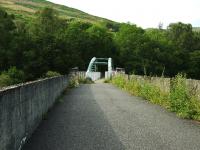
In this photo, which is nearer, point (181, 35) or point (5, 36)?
point (5, 36)

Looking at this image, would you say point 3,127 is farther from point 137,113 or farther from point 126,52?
point 126,52

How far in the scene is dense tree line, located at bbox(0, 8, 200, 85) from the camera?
8556 centimetres

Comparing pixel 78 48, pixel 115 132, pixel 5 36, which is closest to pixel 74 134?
pixel 115 132

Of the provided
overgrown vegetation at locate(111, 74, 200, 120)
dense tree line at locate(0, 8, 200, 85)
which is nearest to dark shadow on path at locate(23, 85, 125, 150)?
overgrown vegetation at locate(111, 74, 200, 120)

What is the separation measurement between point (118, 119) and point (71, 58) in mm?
76334

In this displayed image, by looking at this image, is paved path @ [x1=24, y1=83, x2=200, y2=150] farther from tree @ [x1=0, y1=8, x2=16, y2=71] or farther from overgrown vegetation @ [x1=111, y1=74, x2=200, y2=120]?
tree @ [x1=0, y1=8, x2=16, y2=71]

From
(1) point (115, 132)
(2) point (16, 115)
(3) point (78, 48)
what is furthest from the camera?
(3) point (78, 48)

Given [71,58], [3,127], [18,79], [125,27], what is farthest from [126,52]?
[3,127]

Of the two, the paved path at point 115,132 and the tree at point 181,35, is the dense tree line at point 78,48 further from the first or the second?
the paved path at point 115,132

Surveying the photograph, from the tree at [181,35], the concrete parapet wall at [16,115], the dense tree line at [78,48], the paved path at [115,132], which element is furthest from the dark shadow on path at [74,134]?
the tree at [181,35]

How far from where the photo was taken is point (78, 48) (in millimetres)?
113750

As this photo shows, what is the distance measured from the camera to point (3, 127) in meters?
7.61

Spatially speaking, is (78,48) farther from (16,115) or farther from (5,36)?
(16,115)

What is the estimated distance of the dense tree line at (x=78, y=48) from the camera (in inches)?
3369
